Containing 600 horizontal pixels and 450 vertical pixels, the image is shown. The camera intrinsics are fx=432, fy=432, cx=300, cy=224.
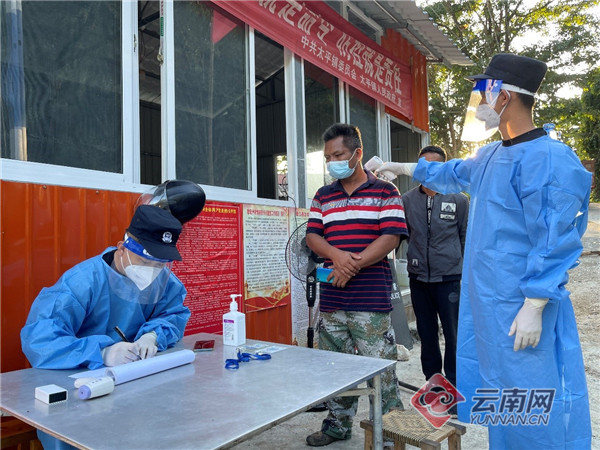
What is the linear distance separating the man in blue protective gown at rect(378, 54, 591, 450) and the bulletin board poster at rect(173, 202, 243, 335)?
1.88 metres

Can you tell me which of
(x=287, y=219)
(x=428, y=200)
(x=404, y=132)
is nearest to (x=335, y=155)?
(x=428, y=200)

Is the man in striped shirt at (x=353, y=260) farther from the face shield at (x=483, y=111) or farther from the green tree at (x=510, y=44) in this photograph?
the green tree at (x=510, y=44)

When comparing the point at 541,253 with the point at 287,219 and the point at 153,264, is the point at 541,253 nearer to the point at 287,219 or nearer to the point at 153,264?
the point at 153,264

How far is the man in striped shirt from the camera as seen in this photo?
2529mm

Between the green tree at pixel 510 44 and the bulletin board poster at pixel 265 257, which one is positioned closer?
the bulletin board poster at pixel 265 257

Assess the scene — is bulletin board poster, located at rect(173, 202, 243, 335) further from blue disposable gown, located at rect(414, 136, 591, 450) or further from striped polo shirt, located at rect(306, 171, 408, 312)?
blue disposable gown, located at rect(414, 136, 591, 450)

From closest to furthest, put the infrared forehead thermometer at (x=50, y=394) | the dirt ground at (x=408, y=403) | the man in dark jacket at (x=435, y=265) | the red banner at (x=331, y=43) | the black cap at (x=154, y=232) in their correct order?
the infrared forehead thermometer at (x=50, y=394) < the black cap at (x=154, y=232) < the dirt ground at (x=408, y=403) < the man in dark jacket at (x=435, y=265) < the red banner at (x=331, y=43)

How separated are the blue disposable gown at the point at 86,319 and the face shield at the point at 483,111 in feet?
5.71

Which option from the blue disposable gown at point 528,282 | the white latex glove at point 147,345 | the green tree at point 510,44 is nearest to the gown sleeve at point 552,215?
the blue disposable gown at point 528,282

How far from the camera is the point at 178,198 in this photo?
8.52ft

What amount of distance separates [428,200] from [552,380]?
6.85ft

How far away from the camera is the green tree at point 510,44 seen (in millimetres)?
10594

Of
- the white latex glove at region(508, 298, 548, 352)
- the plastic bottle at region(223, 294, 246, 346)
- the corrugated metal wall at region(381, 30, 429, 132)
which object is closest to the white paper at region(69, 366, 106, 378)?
the plastic bottle at region(223, 294, 246, 346)

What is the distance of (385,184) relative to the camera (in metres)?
2.67
